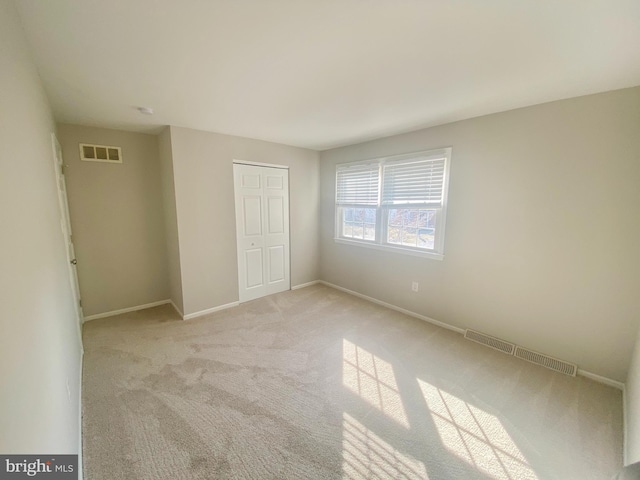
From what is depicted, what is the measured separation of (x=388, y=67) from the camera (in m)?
1.68

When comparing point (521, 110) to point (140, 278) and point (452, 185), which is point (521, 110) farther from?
point (140, 278)

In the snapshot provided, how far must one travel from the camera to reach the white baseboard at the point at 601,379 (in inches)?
82.1

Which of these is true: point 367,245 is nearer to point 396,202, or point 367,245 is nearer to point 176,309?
point 396,202

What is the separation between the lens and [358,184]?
3930mm

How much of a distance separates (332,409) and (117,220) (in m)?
3.52

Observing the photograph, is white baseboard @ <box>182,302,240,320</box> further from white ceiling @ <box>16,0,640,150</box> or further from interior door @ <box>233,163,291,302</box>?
→ white ceiling @ <box>16,0,640,150</box>

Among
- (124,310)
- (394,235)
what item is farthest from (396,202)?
(124,310)

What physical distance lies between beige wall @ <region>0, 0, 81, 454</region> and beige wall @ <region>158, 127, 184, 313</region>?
1582 millimetres

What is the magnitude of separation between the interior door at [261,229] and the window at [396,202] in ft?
3.22

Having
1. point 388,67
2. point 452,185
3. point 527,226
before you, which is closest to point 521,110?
point 452,185

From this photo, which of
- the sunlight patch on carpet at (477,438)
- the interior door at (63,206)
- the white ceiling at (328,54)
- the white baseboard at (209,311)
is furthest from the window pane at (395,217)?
the interior door at (63,206)

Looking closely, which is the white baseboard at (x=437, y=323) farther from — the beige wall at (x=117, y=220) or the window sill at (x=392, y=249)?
the beige wall at (x=117, y=220)

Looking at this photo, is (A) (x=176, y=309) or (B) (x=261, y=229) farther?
(B) (x=261, y=229)

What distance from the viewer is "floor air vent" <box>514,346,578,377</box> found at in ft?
7.40
